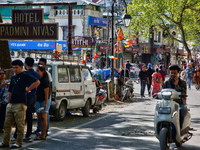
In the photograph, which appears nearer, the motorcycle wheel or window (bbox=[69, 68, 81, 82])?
the motorcycle wheel

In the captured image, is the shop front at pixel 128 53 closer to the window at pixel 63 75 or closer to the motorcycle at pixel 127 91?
the motorcycle at pixel 127 91

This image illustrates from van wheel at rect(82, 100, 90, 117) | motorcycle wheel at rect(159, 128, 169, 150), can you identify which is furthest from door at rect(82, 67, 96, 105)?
motorcycle wheel at rect(159, 128, 169, 150)

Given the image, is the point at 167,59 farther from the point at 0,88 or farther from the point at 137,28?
the point at 0,88

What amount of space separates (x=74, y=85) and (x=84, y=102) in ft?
2.77

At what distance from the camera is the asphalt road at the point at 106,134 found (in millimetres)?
7312

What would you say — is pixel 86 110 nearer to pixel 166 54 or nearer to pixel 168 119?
pixel 168 119

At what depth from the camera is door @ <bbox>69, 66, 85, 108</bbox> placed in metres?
11.3

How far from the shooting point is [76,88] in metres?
11.5

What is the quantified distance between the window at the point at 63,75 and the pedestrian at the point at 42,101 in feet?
8.69

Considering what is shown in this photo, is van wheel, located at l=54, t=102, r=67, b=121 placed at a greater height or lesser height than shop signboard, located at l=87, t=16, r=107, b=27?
lesser

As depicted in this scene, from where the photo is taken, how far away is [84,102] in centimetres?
1197

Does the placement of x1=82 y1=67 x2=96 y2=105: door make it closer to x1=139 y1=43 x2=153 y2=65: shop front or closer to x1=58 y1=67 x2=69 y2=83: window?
x1=58 y1=67 x2=69 y2=83: window

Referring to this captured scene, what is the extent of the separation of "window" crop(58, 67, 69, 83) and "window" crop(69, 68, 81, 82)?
0.26 m

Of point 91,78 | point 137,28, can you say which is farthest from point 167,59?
point 91,78
